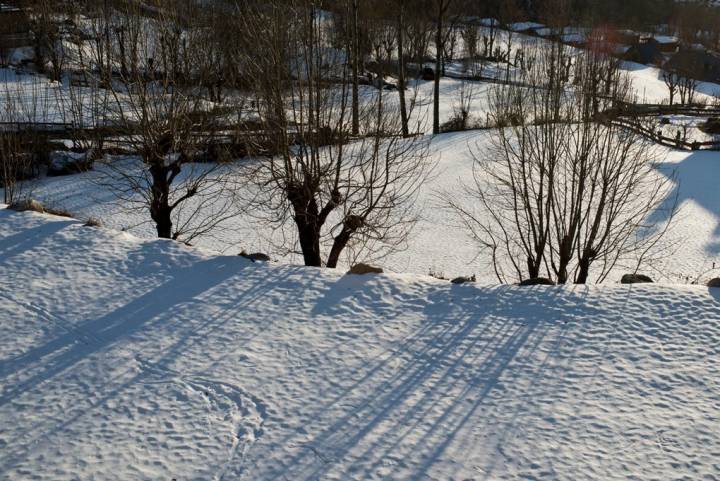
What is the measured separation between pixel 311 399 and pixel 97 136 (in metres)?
15.0

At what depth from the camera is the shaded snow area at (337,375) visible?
5.09m

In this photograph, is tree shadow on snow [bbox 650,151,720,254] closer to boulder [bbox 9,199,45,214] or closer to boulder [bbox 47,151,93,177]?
boulder [bbox 9,199,45,214]

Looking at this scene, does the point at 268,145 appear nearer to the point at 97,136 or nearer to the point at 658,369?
the point at 658,369

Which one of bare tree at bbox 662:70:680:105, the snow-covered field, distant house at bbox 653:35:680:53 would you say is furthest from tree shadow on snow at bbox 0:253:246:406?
distant house at bbox 653:35:680:53

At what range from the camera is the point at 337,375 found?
20.6 ft

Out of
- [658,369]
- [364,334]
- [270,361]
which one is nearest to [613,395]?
[658,369]

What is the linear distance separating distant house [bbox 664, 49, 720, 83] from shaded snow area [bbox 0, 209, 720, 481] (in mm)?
41625

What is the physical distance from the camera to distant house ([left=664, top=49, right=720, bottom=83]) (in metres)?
44.8

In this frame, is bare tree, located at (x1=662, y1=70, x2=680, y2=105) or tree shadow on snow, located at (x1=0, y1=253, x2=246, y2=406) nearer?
tree shadow on snow, located at (x1=0, y1=253, x2=246, y2=406)

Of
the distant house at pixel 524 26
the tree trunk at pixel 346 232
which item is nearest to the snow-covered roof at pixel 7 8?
the tree trunk at pixel 346 232

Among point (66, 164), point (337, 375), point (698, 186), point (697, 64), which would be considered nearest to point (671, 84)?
point (697, 64)

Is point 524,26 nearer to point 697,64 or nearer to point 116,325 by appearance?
point 697,64

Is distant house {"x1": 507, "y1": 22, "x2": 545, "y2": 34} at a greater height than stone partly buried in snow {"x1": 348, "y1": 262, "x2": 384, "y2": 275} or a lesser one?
greater

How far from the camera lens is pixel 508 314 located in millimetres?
7406
